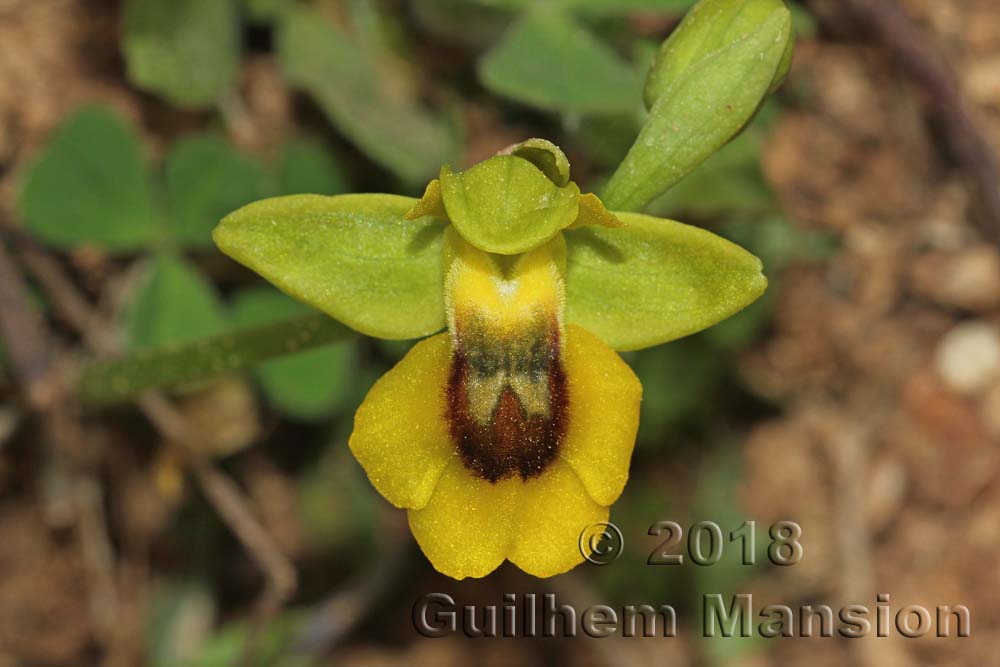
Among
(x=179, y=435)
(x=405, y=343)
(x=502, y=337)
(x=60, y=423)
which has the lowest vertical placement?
(x=179, y=435)

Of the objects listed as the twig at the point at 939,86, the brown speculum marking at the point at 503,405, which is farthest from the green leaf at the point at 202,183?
the twig at the point at 939,86

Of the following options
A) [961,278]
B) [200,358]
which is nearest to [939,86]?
[961,278]

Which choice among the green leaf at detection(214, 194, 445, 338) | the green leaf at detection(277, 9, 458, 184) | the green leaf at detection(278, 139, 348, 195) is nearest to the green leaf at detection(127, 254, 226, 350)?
the green leaf at detection(278, 139, 348, 195)

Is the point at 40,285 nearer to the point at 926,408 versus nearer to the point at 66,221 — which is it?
the point at 66,221

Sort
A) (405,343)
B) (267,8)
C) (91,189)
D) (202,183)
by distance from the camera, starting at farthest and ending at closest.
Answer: (267,8) < (202,183) < (91,189) < (405,343)

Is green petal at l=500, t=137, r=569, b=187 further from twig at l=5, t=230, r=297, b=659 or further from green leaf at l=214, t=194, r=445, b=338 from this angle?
twig at l=5, t=230, r=297, b=659

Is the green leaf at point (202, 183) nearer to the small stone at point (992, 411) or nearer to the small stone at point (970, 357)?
the small stone at point (970, 357)

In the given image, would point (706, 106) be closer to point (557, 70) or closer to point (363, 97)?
point (557, 70)
